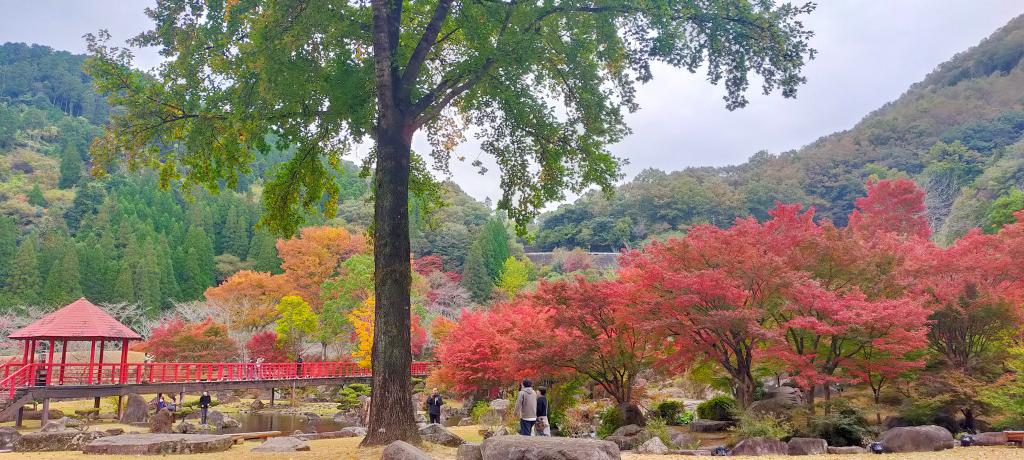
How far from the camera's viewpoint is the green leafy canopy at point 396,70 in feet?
32.0

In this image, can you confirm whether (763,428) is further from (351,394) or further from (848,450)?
(351,394)

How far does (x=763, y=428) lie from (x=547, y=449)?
6453 millimetres

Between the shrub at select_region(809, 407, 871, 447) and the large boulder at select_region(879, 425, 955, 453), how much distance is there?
0.84m

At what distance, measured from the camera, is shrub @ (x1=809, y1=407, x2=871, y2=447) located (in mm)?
12000

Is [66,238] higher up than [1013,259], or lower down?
higher up

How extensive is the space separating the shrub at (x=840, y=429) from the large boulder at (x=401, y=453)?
26.4 feet

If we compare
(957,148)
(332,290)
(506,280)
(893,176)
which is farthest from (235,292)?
(957,148)

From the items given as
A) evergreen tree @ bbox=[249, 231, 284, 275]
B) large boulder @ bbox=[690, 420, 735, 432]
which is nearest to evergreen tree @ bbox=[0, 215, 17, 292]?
evergreen tree @ bbox=[249, 231, 284, 275]

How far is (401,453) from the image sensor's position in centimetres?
768

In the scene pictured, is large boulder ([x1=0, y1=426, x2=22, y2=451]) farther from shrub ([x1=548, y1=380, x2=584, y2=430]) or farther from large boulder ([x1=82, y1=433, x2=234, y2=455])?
shrub ([x1=548, y1=380, x2=584, y2=430])

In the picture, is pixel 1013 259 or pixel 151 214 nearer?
pixel 1013 259

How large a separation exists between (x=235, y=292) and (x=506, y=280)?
1918 cm

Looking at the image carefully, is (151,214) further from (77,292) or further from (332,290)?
(332,290)

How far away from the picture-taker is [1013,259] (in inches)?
595
